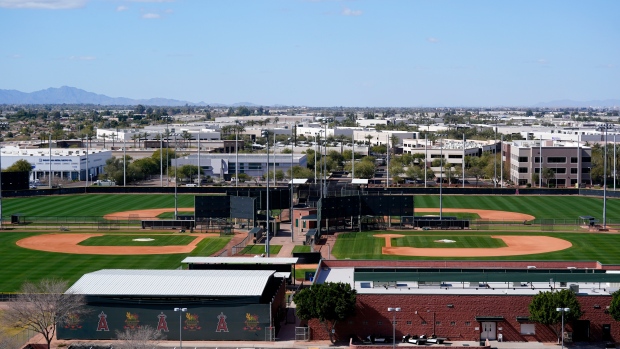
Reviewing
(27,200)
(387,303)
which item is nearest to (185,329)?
(387,303)

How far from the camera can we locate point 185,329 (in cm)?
4916

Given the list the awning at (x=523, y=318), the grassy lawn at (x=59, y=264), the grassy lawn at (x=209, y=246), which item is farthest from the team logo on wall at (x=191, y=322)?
the grassy lawn at (x=209, y=246)

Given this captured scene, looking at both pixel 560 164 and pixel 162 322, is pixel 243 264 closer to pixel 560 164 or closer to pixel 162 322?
pixel 162 322

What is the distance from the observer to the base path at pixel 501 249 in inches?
2953

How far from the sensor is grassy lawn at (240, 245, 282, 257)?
75750 millimetres

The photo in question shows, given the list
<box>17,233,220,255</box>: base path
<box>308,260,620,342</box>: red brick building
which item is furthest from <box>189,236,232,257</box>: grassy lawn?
<box>308,260,620,342</box>: red brick building

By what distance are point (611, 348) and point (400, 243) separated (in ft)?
118

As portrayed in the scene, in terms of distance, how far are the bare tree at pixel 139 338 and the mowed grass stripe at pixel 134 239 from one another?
33.3 m

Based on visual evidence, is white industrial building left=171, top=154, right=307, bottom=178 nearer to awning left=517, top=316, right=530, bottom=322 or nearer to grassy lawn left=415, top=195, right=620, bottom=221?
grassy lawn left=415, top=195, right=620, bottom=221

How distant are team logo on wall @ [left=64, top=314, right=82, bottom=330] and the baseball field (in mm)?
13703

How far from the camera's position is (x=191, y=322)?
4909 centimetres

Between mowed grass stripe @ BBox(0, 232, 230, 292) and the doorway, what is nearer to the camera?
the doorway

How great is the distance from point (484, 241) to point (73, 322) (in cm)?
4423

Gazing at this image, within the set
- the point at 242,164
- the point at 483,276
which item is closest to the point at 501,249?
the point at 483,276
